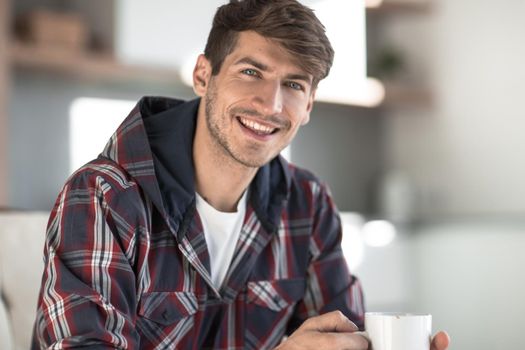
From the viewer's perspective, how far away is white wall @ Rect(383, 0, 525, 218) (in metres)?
3.92

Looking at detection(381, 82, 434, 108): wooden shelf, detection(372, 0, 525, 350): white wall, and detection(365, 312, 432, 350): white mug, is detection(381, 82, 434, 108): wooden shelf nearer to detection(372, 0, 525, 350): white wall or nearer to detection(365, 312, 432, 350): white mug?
detection(372, 0, 525, 350): white wall

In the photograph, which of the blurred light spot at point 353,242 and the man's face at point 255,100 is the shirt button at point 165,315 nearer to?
the man's face at point 255,100

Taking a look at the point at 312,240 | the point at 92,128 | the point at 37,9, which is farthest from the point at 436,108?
the point at 312,240

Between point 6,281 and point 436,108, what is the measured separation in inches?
126

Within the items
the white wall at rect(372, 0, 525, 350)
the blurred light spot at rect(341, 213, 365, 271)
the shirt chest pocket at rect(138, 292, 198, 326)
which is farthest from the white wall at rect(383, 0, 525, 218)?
the shirt chest pocket at rect(138, 292, 198, 326)

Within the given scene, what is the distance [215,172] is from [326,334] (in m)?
0.47

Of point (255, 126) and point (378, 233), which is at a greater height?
point (255, 126)

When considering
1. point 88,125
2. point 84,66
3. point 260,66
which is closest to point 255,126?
point 260,66

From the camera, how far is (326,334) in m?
1.10

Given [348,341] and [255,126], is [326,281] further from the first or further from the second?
[348,341]

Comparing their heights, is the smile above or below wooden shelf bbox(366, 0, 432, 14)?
below

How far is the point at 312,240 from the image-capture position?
5.14 ft

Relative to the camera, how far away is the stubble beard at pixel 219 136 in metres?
1.42

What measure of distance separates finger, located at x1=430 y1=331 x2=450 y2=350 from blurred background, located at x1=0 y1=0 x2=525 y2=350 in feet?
7.84
